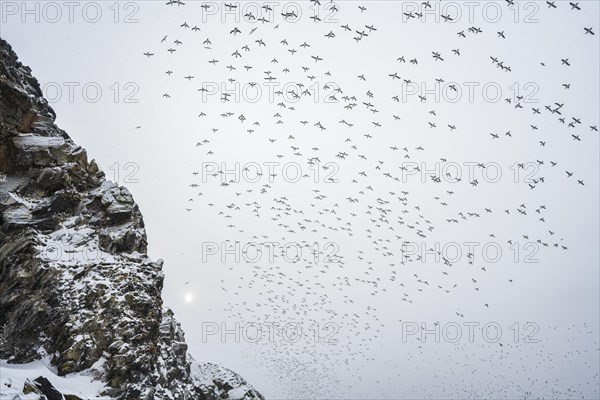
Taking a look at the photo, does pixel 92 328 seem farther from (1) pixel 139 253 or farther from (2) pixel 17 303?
(1) pixel 139 253

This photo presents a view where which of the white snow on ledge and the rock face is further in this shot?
the rock face

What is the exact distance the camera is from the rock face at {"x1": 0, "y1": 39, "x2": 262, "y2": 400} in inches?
596

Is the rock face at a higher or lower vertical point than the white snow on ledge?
higher

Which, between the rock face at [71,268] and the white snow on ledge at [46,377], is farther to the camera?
the rock face at [71,268]

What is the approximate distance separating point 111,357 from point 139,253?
16.6 feet

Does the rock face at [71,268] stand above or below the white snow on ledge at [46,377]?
above

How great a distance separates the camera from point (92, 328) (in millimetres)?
15555

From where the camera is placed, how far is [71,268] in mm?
16719

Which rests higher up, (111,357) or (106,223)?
(106,223)

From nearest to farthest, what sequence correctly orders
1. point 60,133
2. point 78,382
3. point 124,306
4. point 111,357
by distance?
1. point 78,382
2. point 111,357
3. point 124,306
4. point 60,133

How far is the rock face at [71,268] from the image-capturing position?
15133 mm

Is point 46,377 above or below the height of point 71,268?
below

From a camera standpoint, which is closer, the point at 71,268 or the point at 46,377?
the point at 46,377

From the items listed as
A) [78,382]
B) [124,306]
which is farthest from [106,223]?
[78,382]
